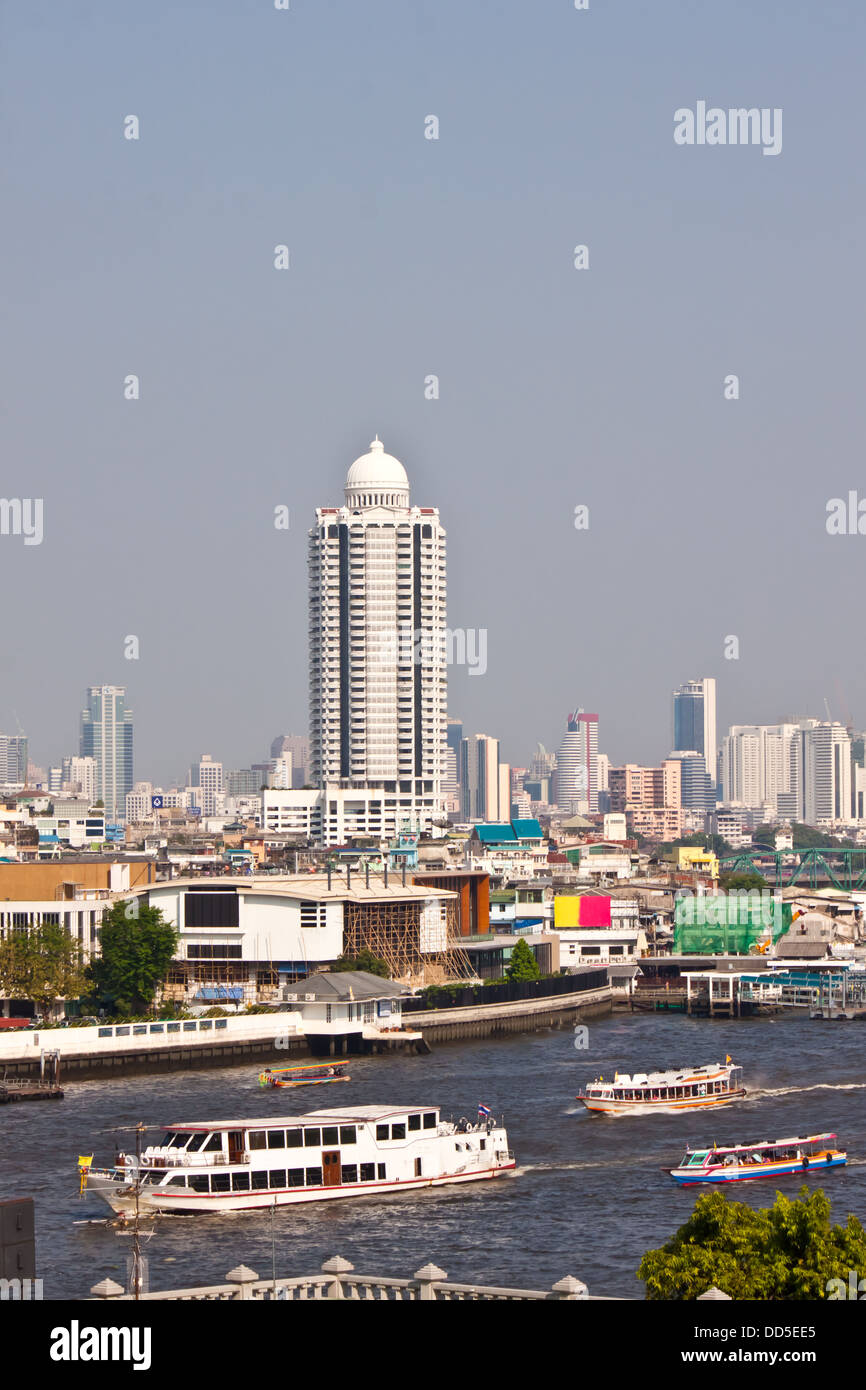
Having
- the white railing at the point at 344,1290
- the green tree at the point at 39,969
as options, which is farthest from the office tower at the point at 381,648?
the white railing at the point at 344,1290

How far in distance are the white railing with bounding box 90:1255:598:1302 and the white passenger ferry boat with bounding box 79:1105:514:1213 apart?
45.4 feet

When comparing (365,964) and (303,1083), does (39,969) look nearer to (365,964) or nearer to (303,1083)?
(365,964)

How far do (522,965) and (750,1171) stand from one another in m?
28.6

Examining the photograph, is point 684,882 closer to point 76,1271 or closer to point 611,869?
point 611,869

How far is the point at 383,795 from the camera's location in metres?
120

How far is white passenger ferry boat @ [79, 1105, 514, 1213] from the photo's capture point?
90.7ft

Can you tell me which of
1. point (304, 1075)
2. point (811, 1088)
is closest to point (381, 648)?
point (304, 1075)

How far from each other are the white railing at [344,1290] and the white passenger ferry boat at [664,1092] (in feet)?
74.9

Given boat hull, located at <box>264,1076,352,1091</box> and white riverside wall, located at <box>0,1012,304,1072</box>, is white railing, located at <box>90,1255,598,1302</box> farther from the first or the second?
white riverside wall, located at <box>0,1012,304,1072</box>

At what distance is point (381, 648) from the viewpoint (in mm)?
119688

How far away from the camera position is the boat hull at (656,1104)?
118ft

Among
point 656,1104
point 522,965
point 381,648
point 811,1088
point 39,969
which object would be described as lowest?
point 811,1088
